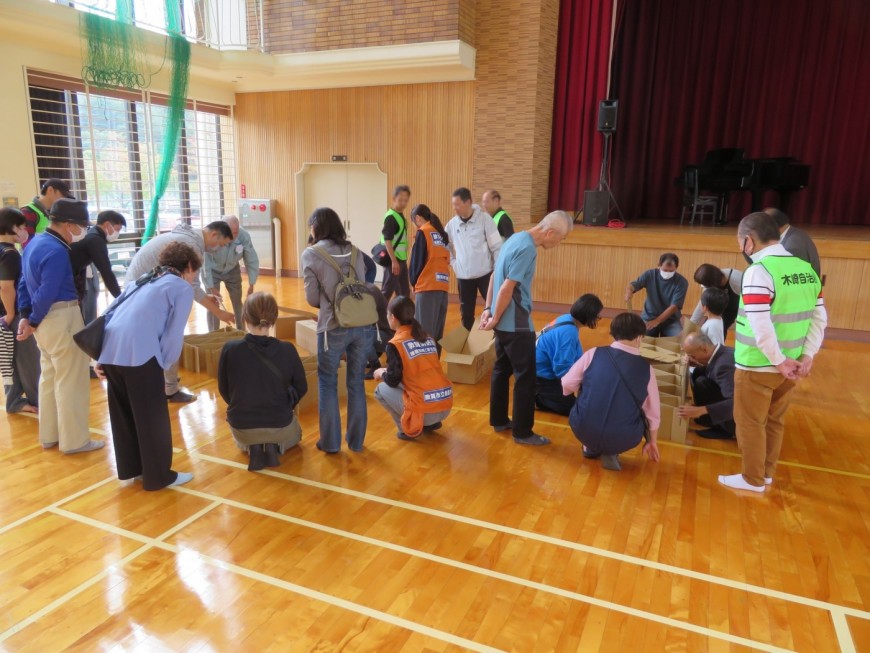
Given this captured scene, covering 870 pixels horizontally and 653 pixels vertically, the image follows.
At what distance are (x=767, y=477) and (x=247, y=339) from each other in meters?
3.17

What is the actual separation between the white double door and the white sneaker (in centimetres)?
763

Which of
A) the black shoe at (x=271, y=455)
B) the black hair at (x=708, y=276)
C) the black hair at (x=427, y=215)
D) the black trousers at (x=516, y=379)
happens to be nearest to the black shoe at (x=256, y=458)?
the black shoe at (x=271, y=455)

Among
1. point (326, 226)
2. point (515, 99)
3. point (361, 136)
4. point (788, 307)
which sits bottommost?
point (788, 307)

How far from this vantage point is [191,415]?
4672mm

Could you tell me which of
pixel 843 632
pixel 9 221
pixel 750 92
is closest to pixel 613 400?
pixel 843 632

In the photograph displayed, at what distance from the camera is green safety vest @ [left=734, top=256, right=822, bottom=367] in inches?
126

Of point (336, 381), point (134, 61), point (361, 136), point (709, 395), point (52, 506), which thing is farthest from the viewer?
point (361, 136)

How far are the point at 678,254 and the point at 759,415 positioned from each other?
509 centimetres

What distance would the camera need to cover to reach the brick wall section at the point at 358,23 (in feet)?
27.8

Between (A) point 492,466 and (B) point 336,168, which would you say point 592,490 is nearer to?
(A) point 492,466

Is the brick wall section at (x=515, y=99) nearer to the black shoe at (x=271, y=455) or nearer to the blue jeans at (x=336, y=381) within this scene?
the blue jeans at (x=336, y=381)

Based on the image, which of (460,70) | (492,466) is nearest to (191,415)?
(492,466)

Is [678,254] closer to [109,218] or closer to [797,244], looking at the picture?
[797,244]

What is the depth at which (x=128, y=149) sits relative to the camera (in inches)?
362
